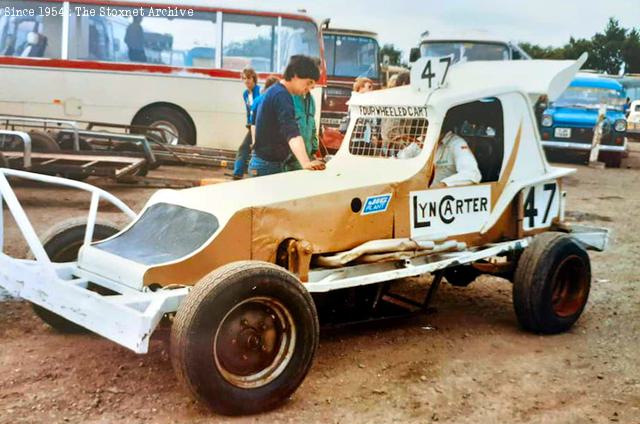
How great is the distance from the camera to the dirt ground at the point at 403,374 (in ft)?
13.2

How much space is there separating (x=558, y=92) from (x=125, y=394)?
370cm

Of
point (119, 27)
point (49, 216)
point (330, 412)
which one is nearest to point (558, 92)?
point (330, 412)

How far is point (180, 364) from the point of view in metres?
3.65

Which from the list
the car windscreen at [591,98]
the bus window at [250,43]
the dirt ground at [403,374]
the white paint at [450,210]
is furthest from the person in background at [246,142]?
the car windscreen at [591,98]

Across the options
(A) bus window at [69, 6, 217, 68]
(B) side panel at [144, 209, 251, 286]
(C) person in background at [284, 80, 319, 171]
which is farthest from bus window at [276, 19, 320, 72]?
(B) side panel at [144, 209, 251, 286]

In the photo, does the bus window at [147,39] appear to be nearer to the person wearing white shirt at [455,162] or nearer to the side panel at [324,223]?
the person wearing white shirt at [455,162]

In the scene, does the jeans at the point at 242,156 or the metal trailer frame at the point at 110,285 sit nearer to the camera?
the metal trailer frame at the point at 110,285

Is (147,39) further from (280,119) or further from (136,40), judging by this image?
(280,119)

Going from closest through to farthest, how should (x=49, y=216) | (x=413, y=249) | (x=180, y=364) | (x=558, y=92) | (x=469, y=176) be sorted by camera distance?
(x=180, y=364)
(x=413, y=249)
(x=469, y=176)
(x=558, y=92)
(x=49, y=216)

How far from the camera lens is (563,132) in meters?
18.2

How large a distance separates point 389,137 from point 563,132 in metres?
13.6

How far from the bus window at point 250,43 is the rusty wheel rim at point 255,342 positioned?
10.8 metres

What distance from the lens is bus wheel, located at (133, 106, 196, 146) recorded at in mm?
14266

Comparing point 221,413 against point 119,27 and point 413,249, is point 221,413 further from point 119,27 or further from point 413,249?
point 119,27
